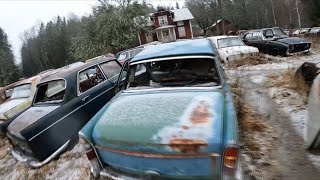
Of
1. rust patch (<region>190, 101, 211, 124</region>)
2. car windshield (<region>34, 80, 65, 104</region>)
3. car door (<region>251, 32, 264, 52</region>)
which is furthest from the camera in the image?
car door (<region>251, 32, 264, 52</region>)

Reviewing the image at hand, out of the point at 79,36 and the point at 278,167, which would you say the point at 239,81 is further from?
the point at 79,36

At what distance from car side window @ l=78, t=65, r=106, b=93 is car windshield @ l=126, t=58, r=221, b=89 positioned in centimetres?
222

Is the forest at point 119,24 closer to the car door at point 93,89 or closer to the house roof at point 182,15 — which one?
the house roof at point 182,15

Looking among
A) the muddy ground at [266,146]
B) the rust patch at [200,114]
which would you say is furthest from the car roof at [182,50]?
the muddy ground at [266,146]

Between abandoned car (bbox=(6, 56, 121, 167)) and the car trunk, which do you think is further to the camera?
abandoned car (bbox=(6, 56, 121, 167))

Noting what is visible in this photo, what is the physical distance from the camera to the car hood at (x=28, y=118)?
199 inches

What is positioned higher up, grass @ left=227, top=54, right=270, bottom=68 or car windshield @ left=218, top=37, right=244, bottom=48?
car windshield @ left=218, top=37, right=244, bottom=48

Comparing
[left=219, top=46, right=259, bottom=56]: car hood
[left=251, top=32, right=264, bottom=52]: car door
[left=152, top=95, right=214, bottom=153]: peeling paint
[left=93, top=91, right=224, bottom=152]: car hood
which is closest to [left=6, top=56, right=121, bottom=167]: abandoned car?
[left=93, top=91, right=224, bottom=152]: car hood

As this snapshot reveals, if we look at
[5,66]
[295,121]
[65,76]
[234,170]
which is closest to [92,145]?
[234,170]

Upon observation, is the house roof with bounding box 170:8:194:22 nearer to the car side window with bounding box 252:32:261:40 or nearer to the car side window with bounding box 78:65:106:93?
the car side window with bounding box 252:32:261:40

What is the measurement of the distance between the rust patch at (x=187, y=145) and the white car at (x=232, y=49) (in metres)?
9.18

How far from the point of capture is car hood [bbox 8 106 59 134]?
16.6 ft

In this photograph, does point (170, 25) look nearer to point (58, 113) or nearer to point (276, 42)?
point (276, 42)

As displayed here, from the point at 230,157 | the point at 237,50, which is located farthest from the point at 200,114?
the point at 237,50
